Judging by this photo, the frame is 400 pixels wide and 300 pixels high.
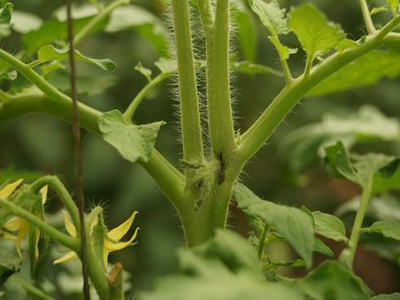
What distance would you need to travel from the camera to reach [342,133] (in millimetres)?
1402

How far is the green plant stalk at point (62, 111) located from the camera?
0.74 metres

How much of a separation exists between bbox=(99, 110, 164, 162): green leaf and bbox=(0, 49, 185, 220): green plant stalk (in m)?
0.02

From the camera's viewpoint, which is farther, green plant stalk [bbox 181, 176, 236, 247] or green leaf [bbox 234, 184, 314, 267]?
green plant stalk [bbox 181, 176, 236, 247]

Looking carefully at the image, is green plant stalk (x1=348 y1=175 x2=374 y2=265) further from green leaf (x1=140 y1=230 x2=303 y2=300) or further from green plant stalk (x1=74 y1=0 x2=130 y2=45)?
green plant stalk (x1=74 y1=0 x2=130 y2=45)

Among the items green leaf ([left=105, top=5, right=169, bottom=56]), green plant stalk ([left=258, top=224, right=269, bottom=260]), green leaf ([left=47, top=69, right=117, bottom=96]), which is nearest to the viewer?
green plant stalk ([left=258, top=224, right=269, bottom=260])

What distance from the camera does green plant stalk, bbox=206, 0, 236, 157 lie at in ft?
2.40

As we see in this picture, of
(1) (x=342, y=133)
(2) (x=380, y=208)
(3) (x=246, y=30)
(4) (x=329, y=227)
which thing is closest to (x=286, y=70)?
(4) (x=329, y=227)

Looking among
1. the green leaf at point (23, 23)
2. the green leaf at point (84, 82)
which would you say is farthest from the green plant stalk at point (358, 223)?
the green leaf at point (23, 23)

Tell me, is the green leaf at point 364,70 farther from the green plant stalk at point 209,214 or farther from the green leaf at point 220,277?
the green leaf at point 220,277

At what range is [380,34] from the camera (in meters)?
0.73

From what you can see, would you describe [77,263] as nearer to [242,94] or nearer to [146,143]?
[146,143]

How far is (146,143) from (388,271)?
6.29ft

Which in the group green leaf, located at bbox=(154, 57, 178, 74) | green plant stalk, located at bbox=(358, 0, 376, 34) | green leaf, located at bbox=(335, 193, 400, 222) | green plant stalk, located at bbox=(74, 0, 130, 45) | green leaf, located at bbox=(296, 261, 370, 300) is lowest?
green leaf, located at bbox=(335, 193, 400, 222)

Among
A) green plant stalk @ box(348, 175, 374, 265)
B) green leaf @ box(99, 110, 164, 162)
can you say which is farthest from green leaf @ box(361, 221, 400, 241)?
green leaf @ box(99, 110, 164, 162)
